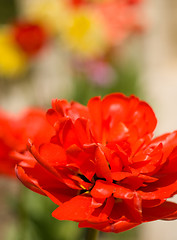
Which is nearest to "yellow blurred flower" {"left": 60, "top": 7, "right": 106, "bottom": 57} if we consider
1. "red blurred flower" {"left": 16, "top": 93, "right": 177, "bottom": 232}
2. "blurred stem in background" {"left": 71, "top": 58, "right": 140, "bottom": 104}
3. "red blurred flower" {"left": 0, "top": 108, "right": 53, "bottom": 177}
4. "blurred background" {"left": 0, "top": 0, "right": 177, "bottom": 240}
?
"blurred background" {"left": 0, "top": 0, "right": 177, "bottom": 240}

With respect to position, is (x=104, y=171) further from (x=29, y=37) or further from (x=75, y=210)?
(x=29, y=37)

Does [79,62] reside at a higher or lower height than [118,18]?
lower

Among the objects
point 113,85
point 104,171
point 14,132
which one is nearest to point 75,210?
point 104,171

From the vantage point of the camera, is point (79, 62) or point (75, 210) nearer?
point (75, 210)

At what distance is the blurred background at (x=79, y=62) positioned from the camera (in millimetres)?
1020

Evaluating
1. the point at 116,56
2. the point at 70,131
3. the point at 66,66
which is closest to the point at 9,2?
the point at 66,66

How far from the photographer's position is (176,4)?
2615 mm

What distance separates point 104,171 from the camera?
0.37m

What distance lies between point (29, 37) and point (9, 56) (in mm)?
168

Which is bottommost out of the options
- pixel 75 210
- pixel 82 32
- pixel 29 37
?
pixel 75 210

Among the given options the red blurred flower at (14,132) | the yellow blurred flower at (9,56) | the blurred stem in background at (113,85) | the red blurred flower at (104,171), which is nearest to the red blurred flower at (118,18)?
the blurred stem in background at (113,85)

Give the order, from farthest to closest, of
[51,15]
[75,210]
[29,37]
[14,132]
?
[51,15]
[29,37]
[14,132]
[75,210]

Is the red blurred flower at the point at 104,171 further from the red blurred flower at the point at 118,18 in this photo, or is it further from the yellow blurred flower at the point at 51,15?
the red blurred flower at the point at 118,18

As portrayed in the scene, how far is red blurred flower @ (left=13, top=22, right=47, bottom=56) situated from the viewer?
1.38 m
